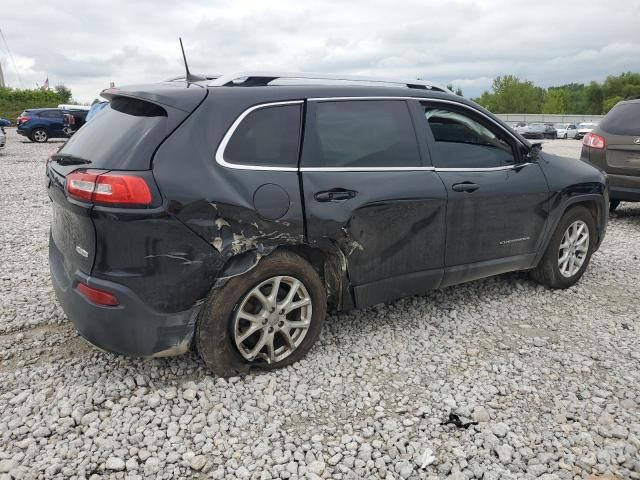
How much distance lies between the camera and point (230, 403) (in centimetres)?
296

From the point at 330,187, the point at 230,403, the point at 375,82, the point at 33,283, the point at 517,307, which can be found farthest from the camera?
the point at 33,283

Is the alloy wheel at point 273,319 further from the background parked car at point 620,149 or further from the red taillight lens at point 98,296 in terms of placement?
the background parked car at point 620,149

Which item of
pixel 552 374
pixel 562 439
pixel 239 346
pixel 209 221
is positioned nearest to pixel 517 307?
pixel 552 374

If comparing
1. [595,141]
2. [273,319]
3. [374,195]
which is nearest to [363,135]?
[374,195]

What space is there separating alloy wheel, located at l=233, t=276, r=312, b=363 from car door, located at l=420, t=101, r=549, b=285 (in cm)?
122

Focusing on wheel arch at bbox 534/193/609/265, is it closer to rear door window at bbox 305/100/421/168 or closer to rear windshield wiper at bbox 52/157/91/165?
rear door window at bbox 305/100/421/168

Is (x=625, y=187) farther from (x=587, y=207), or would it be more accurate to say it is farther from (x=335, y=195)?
(x=335, y=195)

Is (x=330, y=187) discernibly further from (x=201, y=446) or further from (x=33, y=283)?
(x=33, y=283)

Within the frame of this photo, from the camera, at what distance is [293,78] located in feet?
11.2

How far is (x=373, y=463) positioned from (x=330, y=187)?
154 cm

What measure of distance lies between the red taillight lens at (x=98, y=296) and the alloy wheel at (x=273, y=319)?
2.16 ft

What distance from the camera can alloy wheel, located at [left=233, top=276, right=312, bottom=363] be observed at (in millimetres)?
3064

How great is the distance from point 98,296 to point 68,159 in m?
0.85

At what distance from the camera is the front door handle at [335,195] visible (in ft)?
10.3
